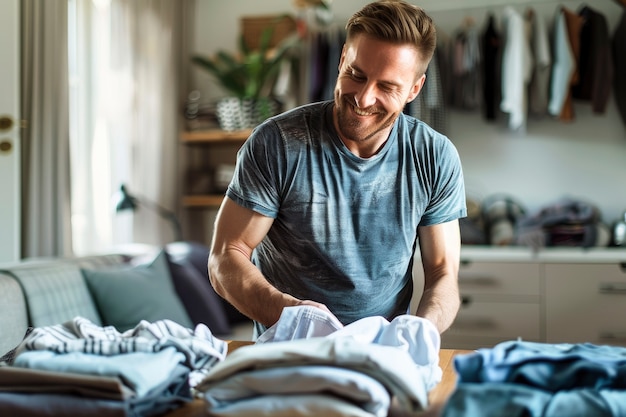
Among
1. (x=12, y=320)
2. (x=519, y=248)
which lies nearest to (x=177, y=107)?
(x=519, y=248)

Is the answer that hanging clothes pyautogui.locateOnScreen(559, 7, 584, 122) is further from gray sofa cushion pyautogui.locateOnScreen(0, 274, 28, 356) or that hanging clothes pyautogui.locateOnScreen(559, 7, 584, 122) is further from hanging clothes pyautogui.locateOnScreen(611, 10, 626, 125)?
gray sofa cushion pyautogui.locateOnScreen(0, 274, 28, 356)

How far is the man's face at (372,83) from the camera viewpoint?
1.40 metres

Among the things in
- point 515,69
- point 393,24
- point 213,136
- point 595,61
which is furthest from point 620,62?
point 393,24

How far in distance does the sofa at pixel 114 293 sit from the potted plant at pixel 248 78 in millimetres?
1118

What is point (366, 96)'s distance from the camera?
1398 millimetres

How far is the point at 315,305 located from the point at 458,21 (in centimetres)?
378

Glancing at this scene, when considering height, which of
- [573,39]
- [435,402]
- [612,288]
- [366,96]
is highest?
[573,39]

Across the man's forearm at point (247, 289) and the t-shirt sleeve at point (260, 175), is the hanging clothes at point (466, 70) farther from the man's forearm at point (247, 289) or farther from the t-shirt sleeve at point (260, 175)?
the man's forearm at point (247, 289)

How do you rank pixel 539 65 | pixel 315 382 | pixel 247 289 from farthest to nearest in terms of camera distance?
pixel 539 65 < pixel 247 289 < pixel 315 382

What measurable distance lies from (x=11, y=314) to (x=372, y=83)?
4.97ft

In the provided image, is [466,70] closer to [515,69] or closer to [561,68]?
[515,69]

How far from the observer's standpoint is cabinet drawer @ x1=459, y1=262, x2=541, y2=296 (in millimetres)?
3807

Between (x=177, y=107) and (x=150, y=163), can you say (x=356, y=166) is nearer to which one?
(x=150, y=163)

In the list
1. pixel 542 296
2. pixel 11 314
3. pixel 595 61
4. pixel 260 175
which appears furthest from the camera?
pixel 595 61
